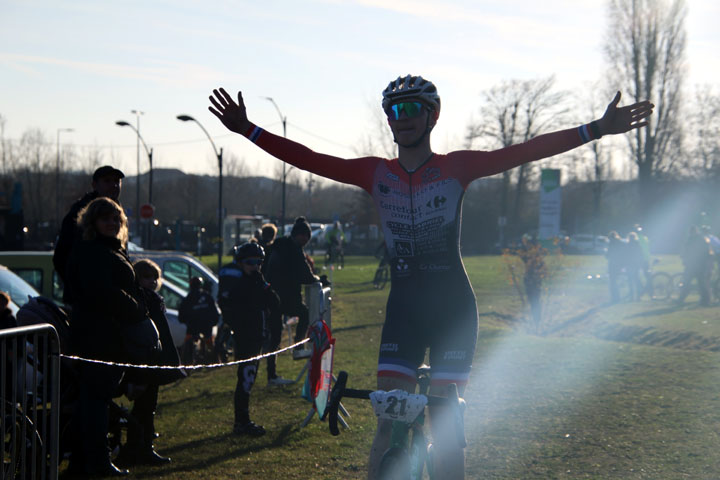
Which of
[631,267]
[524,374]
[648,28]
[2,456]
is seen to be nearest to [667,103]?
[648,28]

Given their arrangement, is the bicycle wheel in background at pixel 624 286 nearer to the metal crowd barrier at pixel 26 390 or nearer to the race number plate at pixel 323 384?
the race number plate at pixel 323 384

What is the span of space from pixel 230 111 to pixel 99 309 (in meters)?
2.20

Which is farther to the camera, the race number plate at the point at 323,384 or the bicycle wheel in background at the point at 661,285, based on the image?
the bicycle wheel in background at the point at 661,285

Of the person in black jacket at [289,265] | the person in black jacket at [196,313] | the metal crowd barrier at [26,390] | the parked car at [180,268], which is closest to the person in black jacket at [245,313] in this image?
the person in black jacket at [289,265]

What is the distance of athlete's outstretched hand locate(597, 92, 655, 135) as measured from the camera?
3.82 meters

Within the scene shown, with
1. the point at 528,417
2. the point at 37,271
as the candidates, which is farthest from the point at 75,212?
the point at 37,271

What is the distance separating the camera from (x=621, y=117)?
3.83 m

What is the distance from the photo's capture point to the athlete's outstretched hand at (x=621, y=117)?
3.82 metres

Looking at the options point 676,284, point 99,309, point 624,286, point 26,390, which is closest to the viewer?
point 26,390

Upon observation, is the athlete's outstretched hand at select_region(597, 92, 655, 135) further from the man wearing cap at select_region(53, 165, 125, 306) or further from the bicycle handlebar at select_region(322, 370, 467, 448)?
the man wearing cap at select_region(53, 165, 125, 306)

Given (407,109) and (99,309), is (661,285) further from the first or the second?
(407,109)

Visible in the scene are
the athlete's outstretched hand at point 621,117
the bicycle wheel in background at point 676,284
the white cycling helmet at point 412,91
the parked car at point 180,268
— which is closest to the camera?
the athlete's outstretched hand at point 621,117

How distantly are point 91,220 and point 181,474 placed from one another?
84.2 inches

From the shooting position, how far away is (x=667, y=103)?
55.6 meters
